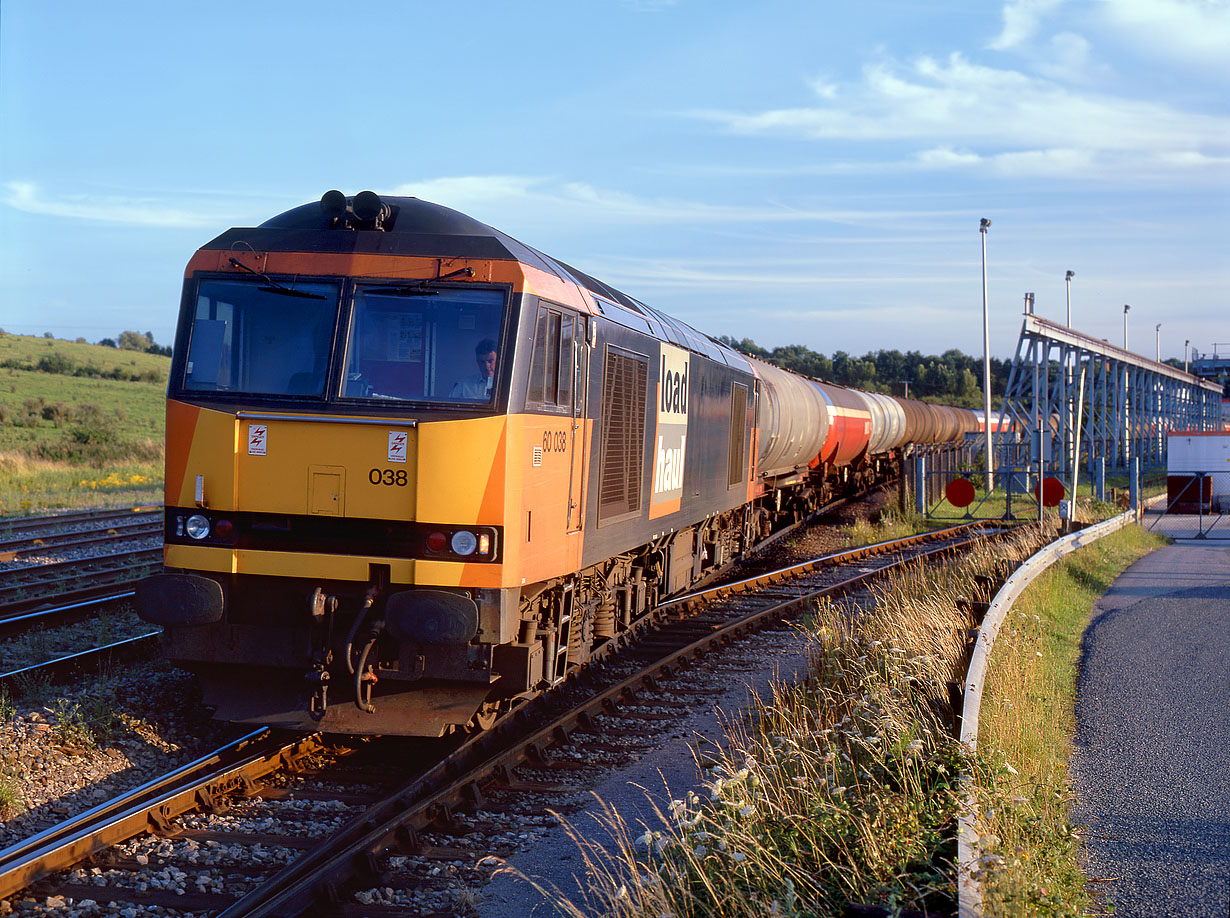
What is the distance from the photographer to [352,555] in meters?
6.64

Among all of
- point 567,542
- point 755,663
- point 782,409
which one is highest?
point 782,409

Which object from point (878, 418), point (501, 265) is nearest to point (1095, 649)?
point (501, 265)

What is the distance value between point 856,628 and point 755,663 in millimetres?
1338

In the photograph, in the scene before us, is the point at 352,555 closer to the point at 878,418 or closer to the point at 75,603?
the point at 75,603

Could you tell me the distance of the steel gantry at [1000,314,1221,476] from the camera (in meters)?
31.6

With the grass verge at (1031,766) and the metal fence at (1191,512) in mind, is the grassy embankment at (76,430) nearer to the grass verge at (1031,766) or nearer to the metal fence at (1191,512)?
the grass verge at (1031,766)

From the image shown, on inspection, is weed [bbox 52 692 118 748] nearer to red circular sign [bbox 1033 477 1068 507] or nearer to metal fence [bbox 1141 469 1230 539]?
red circular sign [bbox 1033 477 1068 507]

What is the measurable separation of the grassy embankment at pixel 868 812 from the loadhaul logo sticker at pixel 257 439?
3.08m

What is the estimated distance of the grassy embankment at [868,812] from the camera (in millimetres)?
4168

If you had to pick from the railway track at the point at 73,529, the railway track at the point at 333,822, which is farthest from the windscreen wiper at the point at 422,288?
the railway track at the point at 73,529

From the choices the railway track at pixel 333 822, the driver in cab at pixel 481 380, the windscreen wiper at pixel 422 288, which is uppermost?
the windscreen wiper at pixel 422 288

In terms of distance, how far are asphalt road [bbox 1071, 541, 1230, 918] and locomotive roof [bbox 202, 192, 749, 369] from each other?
4784 mm

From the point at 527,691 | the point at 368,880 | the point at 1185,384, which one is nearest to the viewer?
the point at 368,880

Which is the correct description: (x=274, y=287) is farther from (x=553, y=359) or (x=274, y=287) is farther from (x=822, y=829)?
(x=822, y=829)
